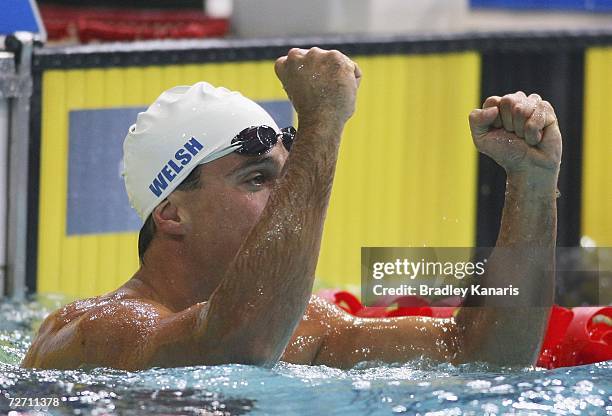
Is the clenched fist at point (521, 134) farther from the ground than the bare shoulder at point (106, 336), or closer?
farther from the ground

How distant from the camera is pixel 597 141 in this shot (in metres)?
5.00

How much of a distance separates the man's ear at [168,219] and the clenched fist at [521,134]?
23.0 inches

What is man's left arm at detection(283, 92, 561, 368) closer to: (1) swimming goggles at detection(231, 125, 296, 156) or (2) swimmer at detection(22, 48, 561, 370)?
(2) swimmer at detection(22, 48, 561, 370)

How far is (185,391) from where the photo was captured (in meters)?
2.13

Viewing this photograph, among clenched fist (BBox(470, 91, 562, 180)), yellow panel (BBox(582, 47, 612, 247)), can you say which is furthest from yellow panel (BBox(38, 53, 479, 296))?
clenched fist (BBox(470, 91, 562, 180))

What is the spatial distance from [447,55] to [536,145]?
2452 mm

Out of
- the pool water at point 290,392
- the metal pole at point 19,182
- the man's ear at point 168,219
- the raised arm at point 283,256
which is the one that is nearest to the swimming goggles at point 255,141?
the man's ear at point 168,219

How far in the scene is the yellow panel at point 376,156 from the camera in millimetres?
4168

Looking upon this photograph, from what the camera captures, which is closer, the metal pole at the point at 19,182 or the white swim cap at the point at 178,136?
the white swim cap at the point at 178,136

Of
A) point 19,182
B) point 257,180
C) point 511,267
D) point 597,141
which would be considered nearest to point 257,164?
point 257,180

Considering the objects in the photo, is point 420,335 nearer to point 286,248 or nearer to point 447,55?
point 286,248

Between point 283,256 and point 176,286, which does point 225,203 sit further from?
point 283,256

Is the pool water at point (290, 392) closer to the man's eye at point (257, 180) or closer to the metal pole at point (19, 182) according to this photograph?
the man's eye at point (257, 180)

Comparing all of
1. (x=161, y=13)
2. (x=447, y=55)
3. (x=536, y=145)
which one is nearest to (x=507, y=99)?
(x=536, y=145)
